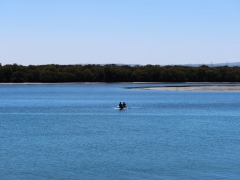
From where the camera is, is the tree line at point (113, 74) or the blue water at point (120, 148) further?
the tree line at point (113, 74)

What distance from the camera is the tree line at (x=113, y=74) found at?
164 m

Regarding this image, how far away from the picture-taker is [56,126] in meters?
43.8

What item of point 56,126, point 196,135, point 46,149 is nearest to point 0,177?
point 46,149

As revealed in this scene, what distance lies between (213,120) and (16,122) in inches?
677

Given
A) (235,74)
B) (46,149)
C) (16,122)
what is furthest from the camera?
(235,74)

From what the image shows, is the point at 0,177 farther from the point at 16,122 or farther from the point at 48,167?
the point at 16,122

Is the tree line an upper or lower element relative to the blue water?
upper

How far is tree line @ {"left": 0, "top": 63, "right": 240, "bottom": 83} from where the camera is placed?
164 metres

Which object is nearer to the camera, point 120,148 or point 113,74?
point 120,148

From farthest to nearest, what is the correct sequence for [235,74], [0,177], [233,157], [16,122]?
[235,74]
[16,122]
[233,157]
[0,177]

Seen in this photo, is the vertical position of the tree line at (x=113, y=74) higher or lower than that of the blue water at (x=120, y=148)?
higher

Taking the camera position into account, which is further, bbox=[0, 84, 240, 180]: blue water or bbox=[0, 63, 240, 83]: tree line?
bbox=[0, 63, 240, 83]: tree line

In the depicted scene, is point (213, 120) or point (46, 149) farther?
point (213, 120)

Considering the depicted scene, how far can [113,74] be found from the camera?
165m
